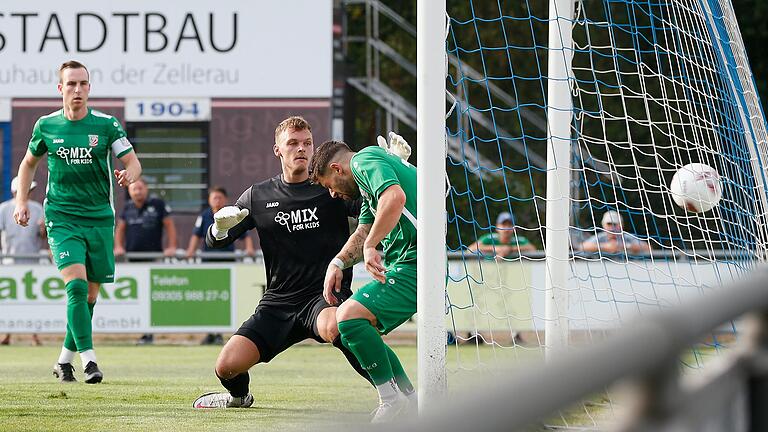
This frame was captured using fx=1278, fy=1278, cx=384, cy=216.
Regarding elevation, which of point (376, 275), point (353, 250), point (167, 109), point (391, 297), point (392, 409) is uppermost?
point (167, 109)

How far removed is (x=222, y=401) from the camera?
7012 millimetres

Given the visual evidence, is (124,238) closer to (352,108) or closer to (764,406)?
(352,108)

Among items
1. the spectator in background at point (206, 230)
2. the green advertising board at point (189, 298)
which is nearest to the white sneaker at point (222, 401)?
the spectator in background at point (206, 230)

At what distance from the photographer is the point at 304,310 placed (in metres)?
6.79

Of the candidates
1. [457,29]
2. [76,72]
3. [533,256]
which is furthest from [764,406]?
[457,29]

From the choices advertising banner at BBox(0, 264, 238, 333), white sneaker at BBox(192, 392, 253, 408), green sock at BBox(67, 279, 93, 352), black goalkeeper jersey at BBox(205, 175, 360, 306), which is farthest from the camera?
advertising banner at BBox(0, 264, 238, 333)

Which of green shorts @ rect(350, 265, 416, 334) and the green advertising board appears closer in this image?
green shorts @ rect(350, 265, 416, 334)

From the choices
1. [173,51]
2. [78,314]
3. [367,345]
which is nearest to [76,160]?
[78,314]

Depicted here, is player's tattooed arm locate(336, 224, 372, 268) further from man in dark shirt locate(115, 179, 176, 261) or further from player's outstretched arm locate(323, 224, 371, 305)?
man in dark shirt locate(115, 179, 176, 261)

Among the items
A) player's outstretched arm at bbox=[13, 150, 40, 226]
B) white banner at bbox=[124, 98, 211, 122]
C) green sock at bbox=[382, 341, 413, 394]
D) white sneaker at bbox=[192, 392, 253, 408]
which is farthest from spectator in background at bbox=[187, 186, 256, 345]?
green sock at bbox=[382, 341, 413, 394]

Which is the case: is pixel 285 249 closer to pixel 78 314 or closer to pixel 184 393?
pixel 184 393

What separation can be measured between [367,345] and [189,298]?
893 cm

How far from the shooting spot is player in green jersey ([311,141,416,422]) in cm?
599

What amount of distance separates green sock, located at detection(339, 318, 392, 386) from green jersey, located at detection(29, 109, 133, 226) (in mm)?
3300
